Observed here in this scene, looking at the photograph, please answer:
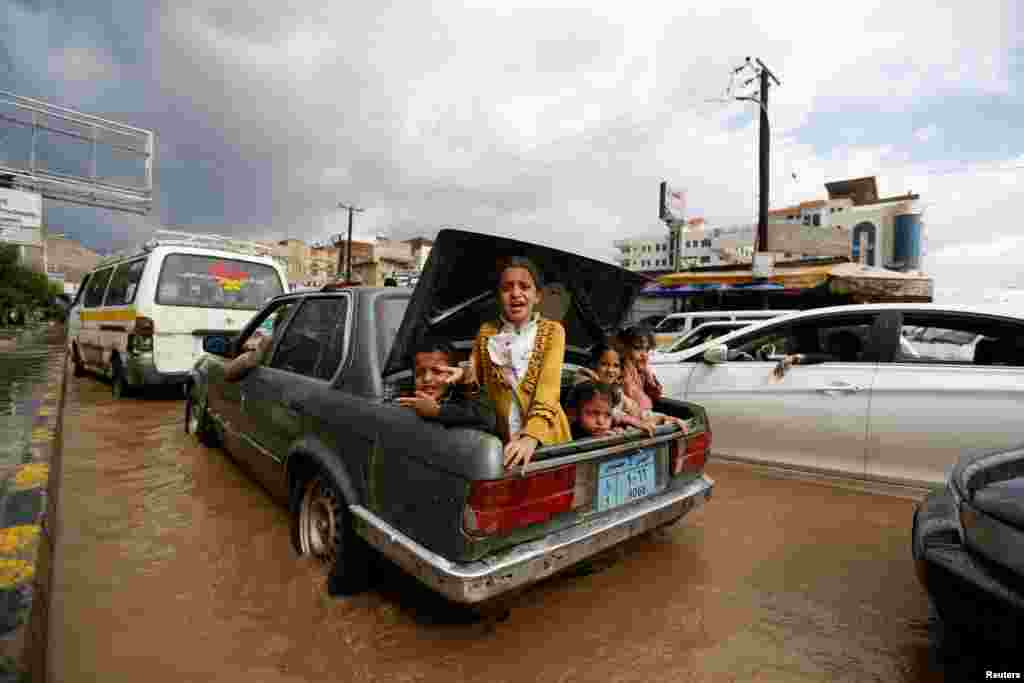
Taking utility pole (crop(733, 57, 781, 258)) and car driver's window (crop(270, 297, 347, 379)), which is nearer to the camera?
car driver's window (crop(270, 297, 347, 379))

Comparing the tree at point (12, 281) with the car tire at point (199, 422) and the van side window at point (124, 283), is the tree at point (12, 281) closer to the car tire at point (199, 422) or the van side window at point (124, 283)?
the van side window at point (124, 283)

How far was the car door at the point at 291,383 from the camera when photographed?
253cm

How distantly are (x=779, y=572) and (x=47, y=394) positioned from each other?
7684 mm

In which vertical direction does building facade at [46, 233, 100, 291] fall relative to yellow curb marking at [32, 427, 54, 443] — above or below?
above

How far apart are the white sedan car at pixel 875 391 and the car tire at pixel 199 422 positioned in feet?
13.8

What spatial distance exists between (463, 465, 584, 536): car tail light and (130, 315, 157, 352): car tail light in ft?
19.2

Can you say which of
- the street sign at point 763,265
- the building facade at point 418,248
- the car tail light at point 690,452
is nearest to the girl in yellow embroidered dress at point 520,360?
the car tail light at point 690,452

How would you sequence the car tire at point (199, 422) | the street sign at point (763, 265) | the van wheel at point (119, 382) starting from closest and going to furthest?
the car tire at point (199, 422)
the van wheel at point (119, 382)
the street sign at point (763, 265)

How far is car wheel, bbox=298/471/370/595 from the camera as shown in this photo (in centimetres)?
217

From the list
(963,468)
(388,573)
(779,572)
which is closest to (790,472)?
(779,572)

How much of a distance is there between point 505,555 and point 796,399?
9.86 feet

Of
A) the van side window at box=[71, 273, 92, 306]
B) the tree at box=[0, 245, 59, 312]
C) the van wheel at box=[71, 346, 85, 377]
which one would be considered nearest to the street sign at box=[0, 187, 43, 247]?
the van wheel at box=[71, 346, 85, 377]

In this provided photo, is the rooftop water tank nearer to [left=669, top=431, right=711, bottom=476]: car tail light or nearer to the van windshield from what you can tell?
the van windshield

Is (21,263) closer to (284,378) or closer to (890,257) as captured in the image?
(284,378)
